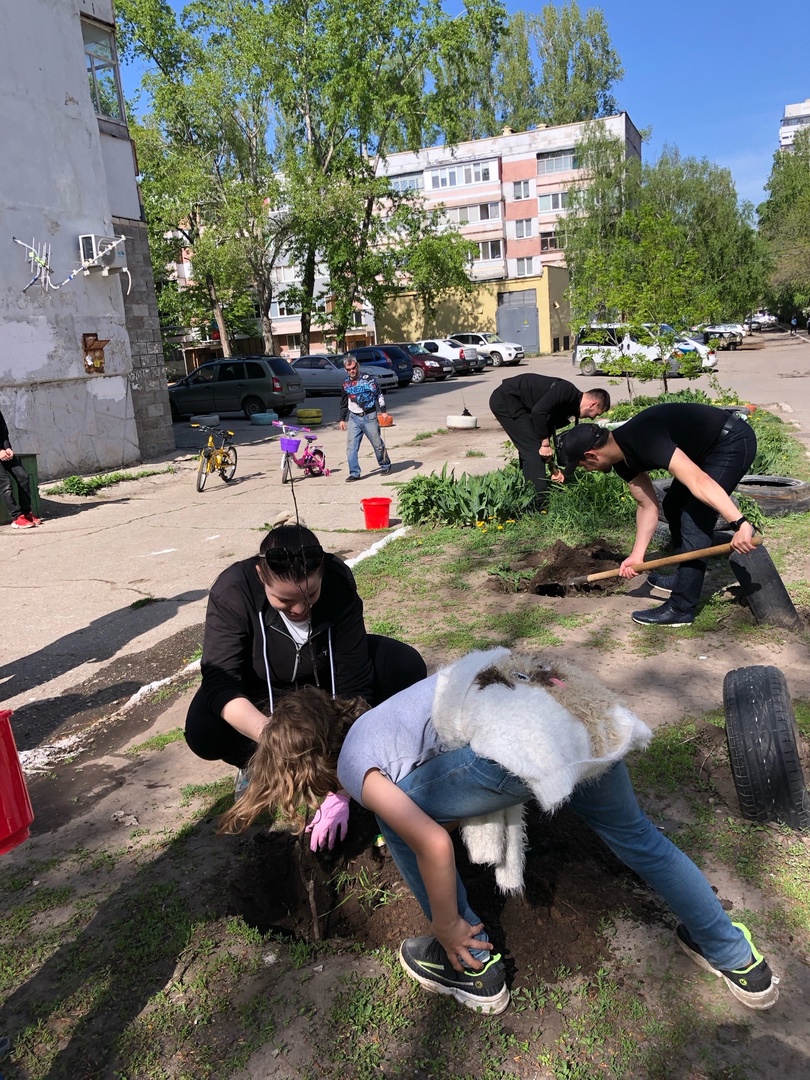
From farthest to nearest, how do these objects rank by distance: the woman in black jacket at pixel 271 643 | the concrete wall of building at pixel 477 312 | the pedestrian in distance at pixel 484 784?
1. the concrete wall of building at pixel 477 312
2. the woman in black jacket at pixel 271 643
3. the pedestrian in distance at pixel 484 784

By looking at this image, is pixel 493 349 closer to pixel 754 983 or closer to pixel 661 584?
pixel 661 584

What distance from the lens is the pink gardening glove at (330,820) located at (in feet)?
8.46

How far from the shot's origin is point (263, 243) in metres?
31.5

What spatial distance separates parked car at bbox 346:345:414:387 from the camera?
29.0 metres

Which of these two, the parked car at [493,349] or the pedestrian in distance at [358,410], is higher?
the parked car at [493,349]

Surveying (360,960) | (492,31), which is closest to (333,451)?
(360,960)

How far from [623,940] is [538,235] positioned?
54.4m

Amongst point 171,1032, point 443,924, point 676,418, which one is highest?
point 676,418

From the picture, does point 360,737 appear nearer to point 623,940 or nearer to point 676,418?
point 623,940

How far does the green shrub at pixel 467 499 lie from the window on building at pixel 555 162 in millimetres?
50084

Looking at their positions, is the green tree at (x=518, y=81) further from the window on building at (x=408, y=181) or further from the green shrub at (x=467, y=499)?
the green shrub at (x=467, y=499)

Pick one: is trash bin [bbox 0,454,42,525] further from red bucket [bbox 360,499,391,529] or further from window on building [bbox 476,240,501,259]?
window on building [bbox 476,240,501,259]

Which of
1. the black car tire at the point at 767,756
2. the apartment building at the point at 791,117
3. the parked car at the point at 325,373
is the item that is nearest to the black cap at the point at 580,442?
the black car tire at the point at 767,756

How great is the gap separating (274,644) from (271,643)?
0.5 inches
